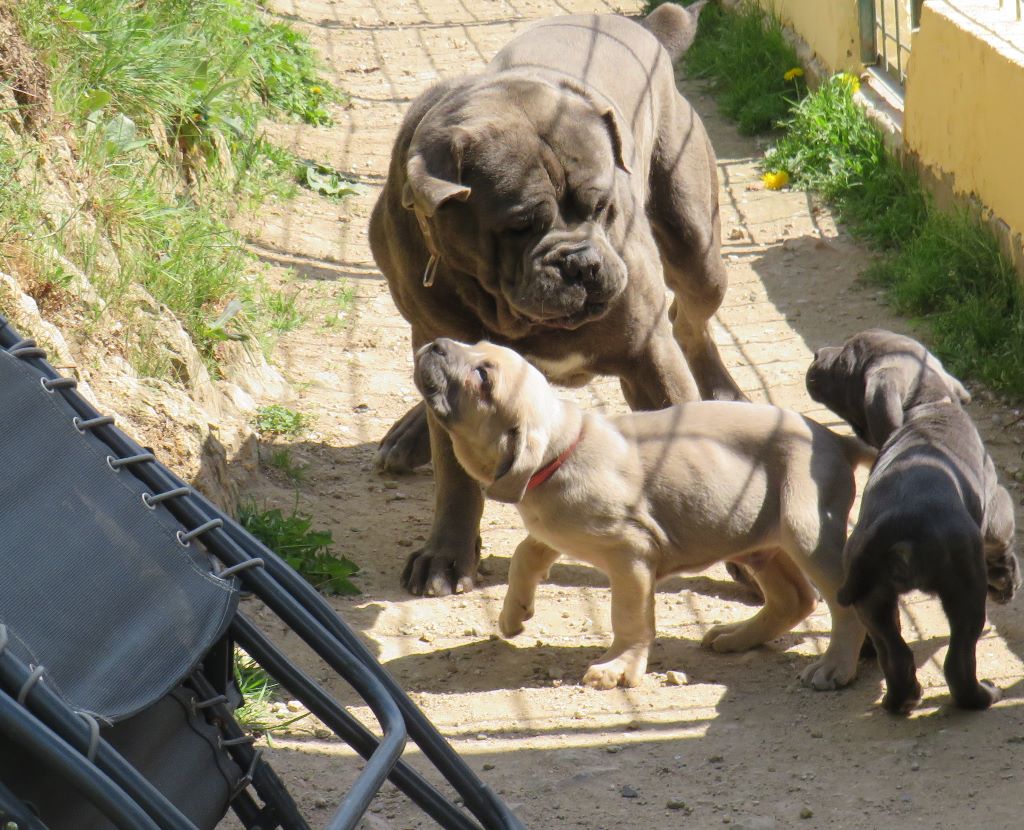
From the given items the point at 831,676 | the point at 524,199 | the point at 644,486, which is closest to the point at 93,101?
the point at 524,199

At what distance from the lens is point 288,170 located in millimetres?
7773

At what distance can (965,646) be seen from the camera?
3.12 meters

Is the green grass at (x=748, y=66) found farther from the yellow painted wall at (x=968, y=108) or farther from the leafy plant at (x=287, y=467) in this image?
the leafy plant at (x=287, y=467)

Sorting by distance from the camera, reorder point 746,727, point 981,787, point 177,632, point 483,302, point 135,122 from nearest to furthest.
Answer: point 177,632, point 981,787, point 746,727, point 483,302, point 135,122

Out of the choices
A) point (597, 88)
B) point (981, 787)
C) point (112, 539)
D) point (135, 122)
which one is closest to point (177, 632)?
point (112, 539)

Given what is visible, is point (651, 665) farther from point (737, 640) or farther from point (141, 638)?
point (141, 638)

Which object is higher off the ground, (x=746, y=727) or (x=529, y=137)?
(x=529, y=137)

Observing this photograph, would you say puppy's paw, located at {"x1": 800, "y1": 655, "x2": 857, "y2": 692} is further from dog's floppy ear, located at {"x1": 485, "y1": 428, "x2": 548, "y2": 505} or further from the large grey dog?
the large grey dog

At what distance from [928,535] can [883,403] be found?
0.71m

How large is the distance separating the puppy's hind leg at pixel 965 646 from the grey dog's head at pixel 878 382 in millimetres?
668

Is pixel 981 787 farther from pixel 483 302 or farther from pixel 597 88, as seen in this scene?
pixel 597 88

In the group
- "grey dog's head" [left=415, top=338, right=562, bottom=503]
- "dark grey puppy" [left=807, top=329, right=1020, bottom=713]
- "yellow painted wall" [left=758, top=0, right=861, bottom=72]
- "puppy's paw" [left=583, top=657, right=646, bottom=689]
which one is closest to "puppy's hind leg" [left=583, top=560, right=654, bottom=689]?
"puppy's paw" [left=583, top=657, right=646, bottom=689]

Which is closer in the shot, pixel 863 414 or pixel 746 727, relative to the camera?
pixel 746 727

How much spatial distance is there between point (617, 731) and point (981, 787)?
0.90 metres
